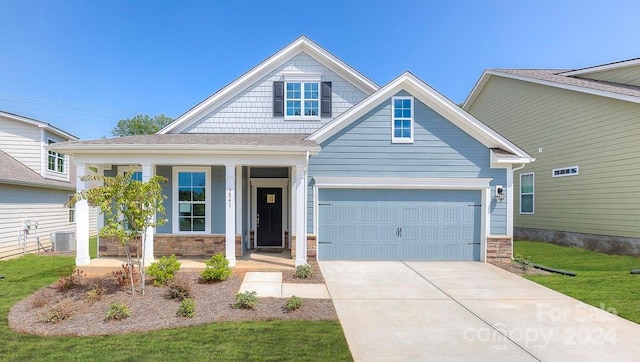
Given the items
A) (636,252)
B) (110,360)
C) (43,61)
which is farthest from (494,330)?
(43,61)

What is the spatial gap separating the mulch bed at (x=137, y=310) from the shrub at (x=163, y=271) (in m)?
0.20

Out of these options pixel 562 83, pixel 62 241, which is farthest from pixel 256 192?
pixel 562 83

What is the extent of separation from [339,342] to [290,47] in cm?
997

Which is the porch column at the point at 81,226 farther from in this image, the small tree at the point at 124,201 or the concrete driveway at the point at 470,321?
the concrete driveway at the point at 470,321

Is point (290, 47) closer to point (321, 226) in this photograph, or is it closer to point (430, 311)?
point (321, 226)

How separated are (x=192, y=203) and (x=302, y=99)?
5113mm

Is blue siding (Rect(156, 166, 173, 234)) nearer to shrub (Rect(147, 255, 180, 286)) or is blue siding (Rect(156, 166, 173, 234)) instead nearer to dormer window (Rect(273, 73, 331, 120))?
shrub (Rect(147, 255, 180, 286))

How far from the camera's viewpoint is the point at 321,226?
9.87 m

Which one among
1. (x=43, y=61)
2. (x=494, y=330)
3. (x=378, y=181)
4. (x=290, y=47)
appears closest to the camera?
(x=494, y=330)

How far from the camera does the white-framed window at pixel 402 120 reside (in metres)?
9.87

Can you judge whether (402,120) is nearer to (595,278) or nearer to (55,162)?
(595,278)

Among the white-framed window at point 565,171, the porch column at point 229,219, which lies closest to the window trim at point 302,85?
the porch column at point 229,219

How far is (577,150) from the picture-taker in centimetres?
1230

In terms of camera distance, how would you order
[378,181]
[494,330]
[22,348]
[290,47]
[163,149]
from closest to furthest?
[22,348], [494,330], [163,149], [378,181], [290,47]
